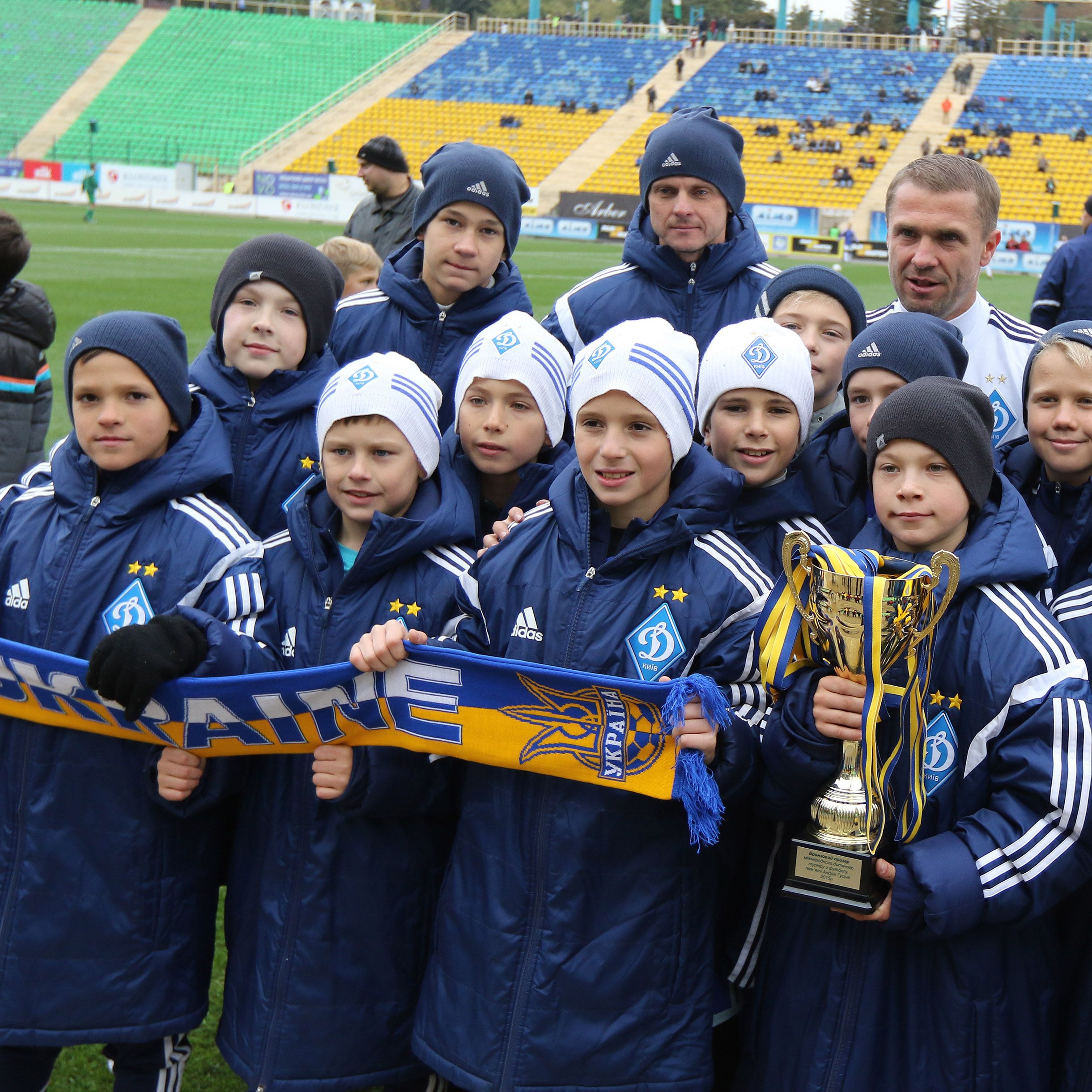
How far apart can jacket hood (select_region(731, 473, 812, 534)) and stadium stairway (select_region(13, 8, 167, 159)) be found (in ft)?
174

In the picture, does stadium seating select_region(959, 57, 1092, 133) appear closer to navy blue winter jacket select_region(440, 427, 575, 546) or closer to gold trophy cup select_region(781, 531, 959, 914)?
navy blue winter jacket select_region(440, 427, 575, 546)

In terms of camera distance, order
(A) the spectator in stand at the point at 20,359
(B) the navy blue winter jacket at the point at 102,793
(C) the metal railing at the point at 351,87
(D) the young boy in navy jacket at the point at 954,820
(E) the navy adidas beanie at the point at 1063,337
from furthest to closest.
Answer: (C) the metal railing at the point at 351,87, (A) the spectator in stand at the point at 20,359, (E) the navy adidas beanie at the point at 1063,337, (B) the navy blue winter jacket at the point at 102,793, (D) the young boy in navy jacket at the point at 954,820

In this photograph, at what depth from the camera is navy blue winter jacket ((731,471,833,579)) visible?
3104 mm

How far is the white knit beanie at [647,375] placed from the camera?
113 inches

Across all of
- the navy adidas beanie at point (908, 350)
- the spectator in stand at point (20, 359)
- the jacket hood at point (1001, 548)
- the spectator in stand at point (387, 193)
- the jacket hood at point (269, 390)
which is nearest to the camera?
the jacket hood at point (1001, 548)

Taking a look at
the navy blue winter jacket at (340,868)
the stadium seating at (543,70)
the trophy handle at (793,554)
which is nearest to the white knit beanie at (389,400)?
the navy blue winter jacket at (340,868)

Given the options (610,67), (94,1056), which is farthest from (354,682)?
(610,67)

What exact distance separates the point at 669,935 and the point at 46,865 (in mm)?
1491

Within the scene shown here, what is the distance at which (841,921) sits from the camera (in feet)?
8.89

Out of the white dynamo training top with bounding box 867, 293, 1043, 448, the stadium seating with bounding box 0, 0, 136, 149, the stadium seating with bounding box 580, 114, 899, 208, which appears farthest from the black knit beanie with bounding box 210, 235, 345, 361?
the stadium seating with bounding box 0, 0, 136, 149

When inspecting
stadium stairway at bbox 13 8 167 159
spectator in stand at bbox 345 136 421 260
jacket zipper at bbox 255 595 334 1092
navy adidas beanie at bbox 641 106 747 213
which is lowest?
jacket zipper at bbox 255 595 334 1092

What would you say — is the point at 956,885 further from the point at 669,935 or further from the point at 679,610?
the point at 679,610

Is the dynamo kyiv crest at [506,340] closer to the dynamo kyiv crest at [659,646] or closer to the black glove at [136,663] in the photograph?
the dynamo kyiv crest at [659,646]

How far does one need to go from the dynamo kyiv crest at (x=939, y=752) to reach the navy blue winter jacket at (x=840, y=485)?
0.69 meters
